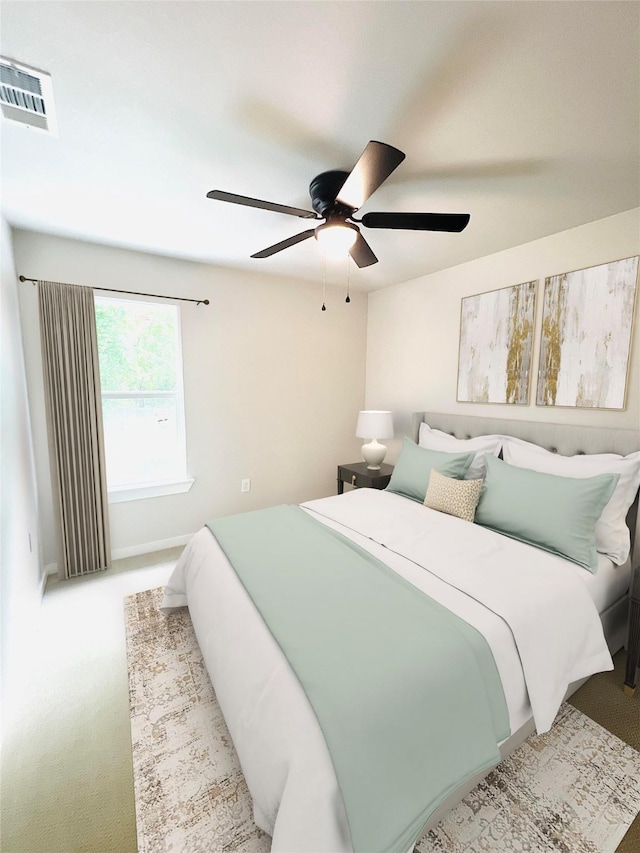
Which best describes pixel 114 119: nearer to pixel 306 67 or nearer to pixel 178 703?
pixel 306 67

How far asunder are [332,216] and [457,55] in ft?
2.41

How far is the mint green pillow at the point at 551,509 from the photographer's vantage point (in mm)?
1812

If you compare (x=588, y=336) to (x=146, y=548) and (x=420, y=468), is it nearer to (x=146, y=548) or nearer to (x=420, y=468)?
(x=420, y=468)

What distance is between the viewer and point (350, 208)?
5.48ft

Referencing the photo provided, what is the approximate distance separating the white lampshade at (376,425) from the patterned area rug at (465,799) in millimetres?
2224

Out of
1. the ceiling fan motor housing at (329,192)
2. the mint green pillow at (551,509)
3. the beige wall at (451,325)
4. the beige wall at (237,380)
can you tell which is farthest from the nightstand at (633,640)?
the beige wall at (237,380)

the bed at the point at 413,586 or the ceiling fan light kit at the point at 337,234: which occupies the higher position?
the ceiling fan light kit at the point at 337,234

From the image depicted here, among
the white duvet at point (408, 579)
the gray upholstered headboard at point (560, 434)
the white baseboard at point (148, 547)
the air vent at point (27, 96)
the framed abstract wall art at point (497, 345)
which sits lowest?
the white baseboard at point (148, 547)

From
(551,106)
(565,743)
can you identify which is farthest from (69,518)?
(551,106)

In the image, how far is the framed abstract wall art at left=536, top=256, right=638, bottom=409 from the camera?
2.12 metres

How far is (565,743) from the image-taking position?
1536 millimetres

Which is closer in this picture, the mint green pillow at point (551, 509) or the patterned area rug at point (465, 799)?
the patterned area rug at point (465, 799)

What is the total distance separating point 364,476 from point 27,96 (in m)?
3.10

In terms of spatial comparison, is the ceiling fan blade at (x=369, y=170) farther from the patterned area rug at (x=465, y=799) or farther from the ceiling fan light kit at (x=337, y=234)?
the patterned area rug at (x=465, y=799)
